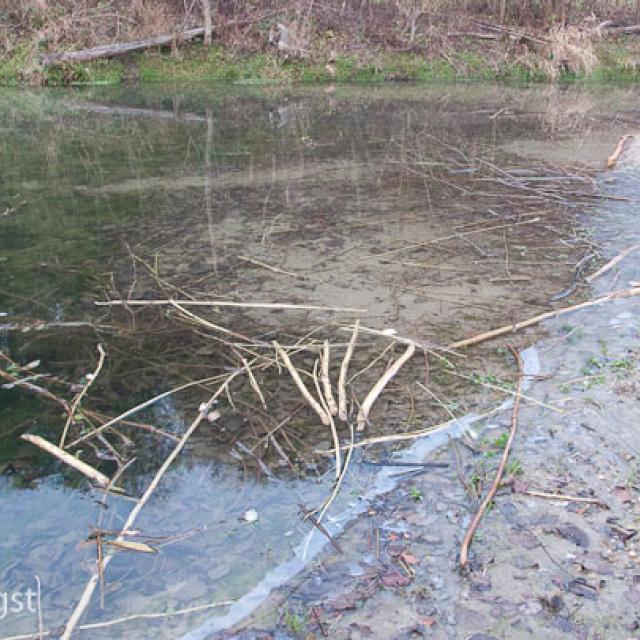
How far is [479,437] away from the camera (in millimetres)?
3674

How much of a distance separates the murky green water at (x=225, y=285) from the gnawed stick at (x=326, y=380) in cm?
15

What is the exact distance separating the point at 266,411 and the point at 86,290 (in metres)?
2.41

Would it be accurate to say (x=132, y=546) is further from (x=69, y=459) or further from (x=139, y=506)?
(x=69, y=459)

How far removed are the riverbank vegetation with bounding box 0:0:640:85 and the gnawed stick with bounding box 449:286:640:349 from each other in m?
16.4

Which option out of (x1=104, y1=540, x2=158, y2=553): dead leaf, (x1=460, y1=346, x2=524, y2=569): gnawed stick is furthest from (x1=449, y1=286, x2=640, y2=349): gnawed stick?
(x1=104, y1=540, x2=158, y2=553): dead leaf

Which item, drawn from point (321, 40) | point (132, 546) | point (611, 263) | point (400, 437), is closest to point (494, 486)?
point (400, 437)

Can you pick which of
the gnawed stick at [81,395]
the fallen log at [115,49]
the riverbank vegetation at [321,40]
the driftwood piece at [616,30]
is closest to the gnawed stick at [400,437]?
the gnawed stick at [81,395]

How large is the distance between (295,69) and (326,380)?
59.1 ft

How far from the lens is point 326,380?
4.04 meters

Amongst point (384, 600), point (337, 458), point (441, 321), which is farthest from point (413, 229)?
point (384, 600)

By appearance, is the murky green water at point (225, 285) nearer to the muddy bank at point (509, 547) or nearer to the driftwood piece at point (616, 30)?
the muddy bank at point (509, 547)

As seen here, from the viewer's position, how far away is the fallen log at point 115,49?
18531mm

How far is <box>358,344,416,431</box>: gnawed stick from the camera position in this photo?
3801 mm

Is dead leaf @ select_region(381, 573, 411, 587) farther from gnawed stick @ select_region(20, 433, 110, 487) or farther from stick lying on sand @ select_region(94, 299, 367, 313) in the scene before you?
stick lying on sand @ select_region(94, 299, 367, 313)
